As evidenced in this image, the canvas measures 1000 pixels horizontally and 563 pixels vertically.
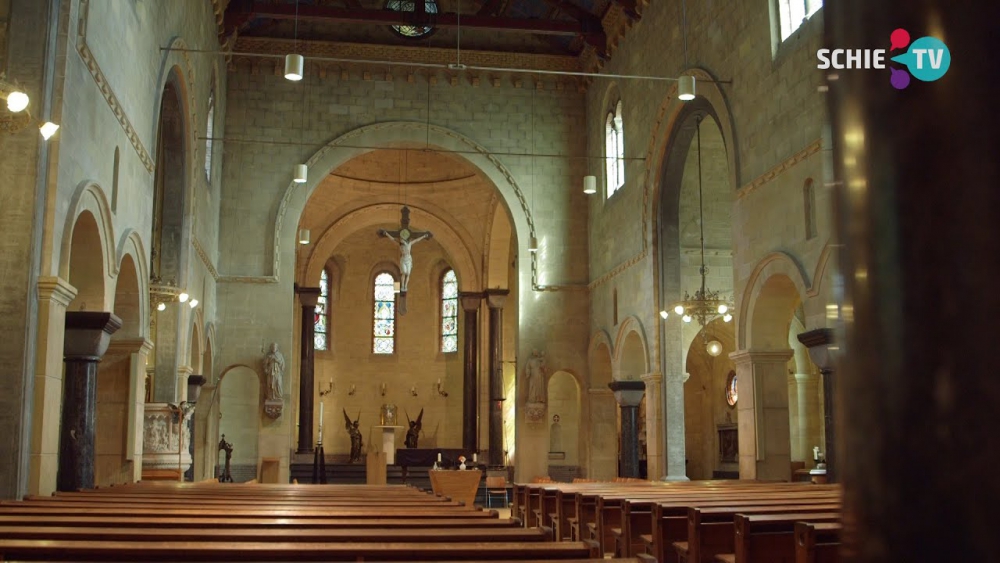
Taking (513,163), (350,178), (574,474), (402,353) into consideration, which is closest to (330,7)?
(513,163)

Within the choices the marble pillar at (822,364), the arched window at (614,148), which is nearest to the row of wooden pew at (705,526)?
the marble pillar at (822,364)

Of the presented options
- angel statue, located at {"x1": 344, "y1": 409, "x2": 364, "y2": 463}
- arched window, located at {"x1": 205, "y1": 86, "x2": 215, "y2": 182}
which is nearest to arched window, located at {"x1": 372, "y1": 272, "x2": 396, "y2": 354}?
angel statue, located at {"x1": 344, "y1": 409, "x2": 364, "y2": 463}

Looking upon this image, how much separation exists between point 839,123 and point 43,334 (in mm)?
9656

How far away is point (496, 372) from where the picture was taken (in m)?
27.5

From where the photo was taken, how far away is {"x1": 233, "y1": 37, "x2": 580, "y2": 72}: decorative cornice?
867 inches

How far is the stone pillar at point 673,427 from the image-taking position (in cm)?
1805

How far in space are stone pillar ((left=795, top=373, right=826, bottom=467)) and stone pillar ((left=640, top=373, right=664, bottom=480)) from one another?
3.78 metres

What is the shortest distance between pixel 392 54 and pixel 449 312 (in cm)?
1254

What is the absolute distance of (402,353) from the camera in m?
32.9

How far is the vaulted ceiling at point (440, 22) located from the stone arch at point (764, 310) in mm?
8049

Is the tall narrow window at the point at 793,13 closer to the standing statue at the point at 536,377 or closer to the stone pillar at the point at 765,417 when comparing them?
the stone pillar at the point at 765,417

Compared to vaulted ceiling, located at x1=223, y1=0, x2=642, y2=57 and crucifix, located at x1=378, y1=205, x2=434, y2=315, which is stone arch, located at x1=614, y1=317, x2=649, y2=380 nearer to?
crucifix, located at x1=378, y1=205, x2=434, y2=315

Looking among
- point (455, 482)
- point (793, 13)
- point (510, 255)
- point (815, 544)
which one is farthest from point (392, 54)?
point (815, 544)

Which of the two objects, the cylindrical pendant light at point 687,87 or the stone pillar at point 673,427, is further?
the stone pillar at point 673,427
